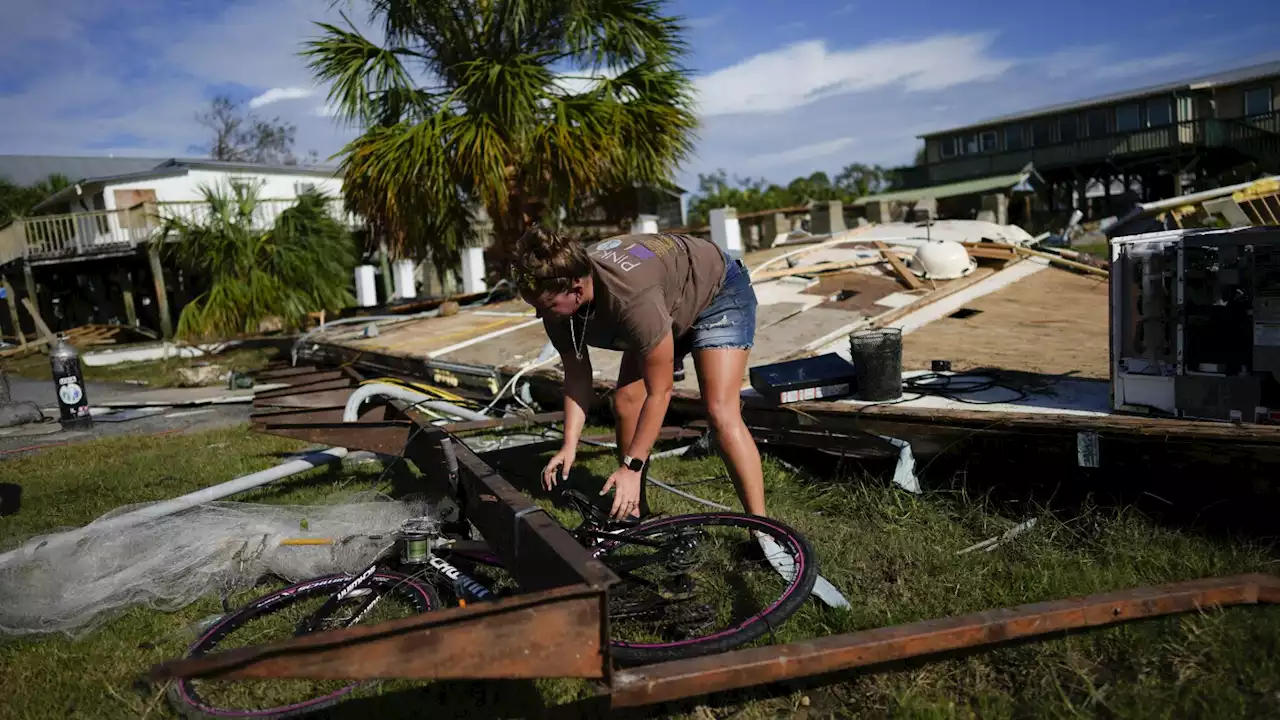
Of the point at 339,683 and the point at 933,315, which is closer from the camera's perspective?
the point at 339,683

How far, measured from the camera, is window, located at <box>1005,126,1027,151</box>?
32938 mm

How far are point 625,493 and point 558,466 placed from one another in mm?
464

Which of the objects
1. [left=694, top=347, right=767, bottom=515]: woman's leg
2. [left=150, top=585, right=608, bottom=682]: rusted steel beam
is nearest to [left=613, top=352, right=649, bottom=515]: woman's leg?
[left=694, top=347, right=767, bottom=515]: woman's leg

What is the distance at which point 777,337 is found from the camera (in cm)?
648

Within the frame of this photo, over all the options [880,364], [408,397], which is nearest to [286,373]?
[408,397]

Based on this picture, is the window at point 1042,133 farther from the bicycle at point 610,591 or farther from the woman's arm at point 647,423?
the woman's arm at point 647,423

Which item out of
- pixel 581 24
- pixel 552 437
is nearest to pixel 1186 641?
pixel 552 437

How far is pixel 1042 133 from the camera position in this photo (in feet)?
106

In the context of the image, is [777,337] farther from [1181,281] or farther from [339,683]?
[339,683]

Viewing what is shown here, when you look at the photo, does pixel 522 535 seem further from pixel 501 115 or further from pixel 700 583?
pixel 501 115

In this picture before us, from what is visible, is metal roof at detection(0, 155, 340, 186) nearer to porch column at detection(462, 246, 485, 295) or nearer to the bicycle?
porch column at detection(462, 246, 485, 295)

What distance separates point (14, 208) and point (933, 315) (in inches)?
1622

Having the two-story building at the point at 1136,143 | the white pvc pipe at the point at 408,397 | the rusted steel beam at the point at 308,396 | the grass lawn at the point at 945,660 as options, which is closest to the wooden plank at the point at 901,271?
the grass lawn at the point at 945,660

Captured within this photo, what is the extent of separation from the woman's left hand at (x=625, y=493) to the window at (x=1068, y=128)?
110 ft
